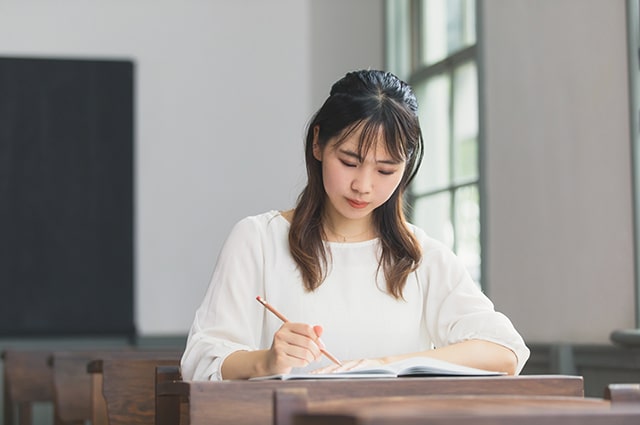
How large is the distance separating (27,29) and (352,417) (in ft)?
18.3

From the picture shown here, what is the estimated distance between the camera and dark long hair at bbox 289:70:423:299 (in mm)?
2068

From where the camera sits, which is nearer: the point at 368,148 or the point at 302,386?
the point at 302,386

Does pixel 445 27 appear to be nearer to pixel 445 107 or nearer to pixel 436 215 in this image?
pixel 445 107

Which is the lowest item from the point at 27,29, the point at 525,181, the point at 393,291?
the point at 393,291

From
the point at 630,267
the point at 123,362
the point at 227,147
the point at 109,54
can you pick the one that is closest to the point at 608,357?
the point at 630,267

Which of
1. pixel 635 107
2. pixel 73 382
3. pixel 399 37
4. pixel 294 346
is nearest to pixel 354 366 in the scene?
pixel 294 346

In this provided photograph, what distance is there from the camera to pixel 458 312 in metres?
2.13

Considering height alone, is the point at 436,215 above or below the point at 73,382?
above

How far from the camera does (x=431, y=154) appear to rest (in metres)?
5.43

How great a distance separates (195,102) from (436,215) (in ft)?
5.77

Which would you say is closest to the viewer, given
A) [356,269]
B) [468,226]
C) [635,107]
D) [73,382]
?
[356,269]

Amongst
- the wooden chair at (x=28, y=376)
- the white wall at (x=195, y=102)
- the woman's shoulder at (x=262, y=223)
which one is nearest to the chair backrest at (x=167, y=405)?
the woman's shoulder at (x=262, y=223)

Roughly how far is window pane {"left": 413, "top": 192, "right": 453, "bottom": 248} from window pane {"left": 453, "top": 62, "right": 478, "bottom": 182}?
222mm

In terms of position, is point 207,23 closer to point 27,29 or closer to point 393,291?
point 27,29
